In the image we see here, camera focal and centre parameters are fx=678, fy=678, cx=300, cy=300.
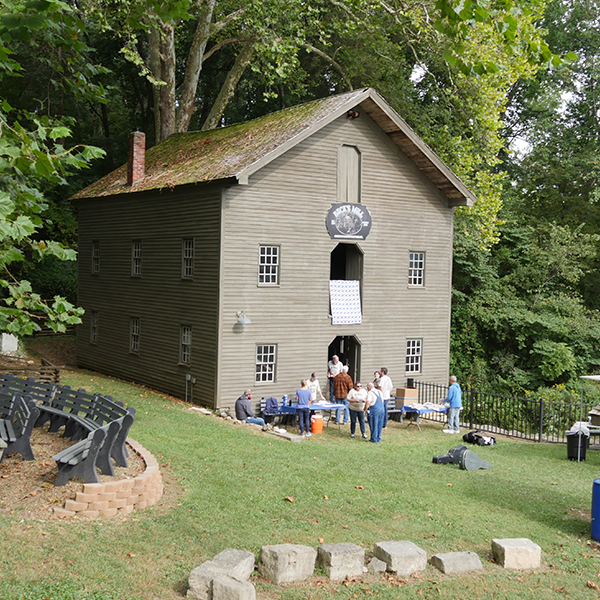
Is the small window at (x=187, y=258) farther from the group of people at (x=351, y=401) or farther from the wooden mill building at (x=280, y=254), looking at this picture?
the group of people at (x=351, y=401)

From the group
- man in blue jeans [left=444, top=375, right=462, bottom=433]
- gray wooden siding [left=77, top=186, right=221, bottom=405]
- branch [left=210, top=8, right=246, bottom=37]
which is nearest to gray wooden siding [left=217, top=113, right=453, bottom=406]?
gray wooden siding [left=77, top=186, right=221, bottom=405]

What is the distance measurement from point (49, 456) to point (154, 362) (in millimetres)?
13536

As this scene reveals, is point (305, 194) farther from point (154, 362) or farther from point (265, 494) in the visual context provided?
point (265, 494)

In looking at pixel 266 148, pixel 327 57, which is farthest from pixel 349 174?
pixel 327 57

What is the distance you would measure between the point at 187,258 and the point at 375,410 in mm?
8685

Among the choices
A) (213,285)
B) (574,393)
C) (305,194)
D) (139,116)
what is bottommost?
(574,393)

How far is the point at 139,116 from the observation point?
5050 cm

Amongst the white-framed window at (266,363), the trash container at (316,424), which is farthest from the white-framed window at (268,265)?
the trash container at (316,424)

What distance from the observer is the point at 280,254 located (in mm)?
22625

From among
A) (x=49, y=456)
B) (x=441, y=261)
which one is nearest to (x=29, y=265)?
(x=441, y=261)

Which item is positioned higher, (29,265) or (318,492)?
(29,265)

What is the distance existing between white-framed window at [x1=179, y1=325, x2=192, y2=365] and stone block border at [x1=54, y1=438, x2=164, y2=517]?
1300 centimetres

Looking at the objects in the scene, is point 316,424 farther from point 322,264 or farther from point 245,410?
point 322,264

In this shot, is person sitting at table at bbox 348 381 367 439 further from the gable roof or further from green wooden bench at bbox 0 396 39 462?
green wooden bench at bbox 0 396 39 462
